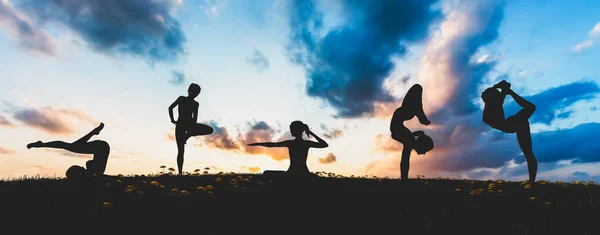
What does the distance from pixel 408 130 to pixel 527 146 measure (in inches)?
142

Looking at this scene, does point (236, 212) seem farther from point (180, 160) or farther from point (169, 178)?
point (180, 160)

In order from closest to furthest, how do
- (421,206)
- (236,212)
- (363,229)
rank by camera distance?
(363,229) < (236,212) < (421,206)

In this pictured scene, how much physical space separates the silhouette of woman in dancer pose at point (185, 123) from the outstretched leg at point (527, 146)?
984 centimetres

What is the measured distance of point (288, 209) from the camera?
801 centimetres

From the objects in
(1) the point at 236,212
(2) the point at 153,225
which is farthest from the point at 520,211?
(2) the point at 153,225

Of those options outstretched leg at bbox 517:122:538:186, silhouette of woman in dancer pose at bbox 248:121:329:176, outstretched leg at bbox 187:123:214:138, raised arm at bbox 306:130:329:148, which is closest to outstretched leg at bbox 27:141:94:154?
outstretched leg at bbox 187:123:214:138

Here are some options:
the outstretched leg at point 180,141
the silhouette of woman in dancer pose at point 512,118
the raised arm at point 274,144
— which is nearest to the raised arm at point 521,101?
the silhouette of woman in dancer pose at point 512,118

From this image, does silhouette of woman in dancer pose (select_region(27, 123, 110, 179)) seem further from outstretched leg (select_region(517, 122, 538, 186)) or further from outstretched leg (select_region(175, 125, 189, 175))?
outstretched leg (select_region(517, 122, 538, 186))

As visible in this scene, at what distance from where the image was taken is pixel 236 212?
762 cm

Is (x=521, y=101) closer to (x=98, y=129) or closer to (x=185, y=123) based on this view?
(x=185, y=123)

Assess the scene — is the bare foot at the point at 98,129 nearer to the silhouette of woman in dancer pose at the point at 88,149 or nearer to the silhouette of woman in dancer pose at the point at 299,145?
the silhouette of woman in dancer pose at the point at 88,149

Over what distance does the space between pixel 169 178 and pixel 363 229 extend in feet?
23.5

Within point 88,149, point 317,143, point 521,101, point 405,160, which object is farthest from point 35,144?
point 521,101

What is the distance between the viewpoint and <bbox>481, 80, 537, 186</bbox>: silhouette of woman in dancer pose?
12.1m
